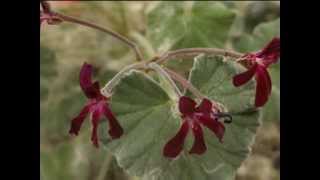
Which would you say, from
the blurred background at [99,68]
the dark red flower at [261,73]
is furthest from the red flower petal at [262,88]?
the blurred background at [99,68]

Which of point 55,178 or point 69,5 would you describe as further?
point 69,5

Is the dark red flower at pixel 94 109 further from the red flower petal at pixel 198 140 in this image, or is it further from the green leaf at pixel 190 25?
the green leaf at pixel 190 25

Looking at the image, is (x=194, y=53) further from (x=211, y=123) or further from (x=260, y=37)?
(x=260, y=37)

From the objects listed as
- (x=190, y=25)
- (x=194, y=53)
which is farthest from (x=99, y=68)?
(x=194, y=53)
